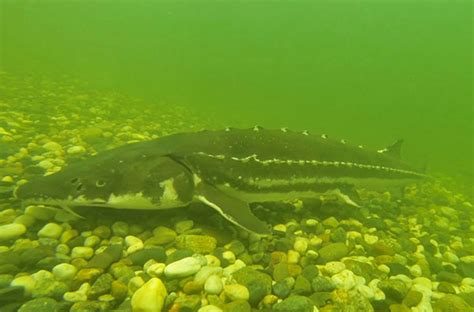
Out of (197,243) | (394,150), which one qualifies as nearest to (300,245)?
(197,243)

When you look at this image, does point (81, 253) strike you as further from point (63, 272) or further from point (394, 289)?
point (394, 289)

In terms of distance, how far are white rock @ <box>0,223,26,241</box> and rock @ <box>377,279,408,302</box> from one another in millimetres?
3210

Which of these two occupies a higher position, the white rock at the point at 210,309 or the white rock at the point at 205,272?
the white rock at the point at 205,272

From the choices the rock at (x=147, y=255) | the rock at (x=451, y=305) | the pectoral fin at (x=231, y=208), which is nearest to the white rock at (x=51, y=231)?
the rock at (x=147, y=255)

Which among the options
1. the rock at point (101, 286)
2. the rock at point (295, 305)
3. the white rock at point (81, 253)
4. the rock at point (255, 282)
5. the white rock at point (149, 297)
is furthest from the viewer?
the white rock at point (81, 253)

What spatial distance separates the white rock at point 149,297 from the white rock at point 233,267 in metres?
0.64

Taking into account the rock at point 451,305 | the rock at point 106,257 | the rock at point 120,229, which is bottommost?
the rock at point 451,305

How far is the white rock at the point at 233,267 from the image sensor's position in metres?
3.21

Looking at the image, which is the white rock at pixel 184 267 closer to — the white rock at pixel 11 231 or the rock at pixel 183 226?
the rock at pixel 183 226

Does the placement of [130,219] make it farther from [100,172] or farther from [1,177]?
[1,177]

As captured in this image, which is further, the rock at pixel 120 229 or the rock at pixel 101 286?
the rock at pixel 120 229

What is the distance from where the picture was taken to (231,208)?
11.9ft

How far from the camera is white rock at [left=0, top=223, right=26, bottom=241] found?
10.5 ft

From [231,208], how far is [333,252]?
1.16 meters
